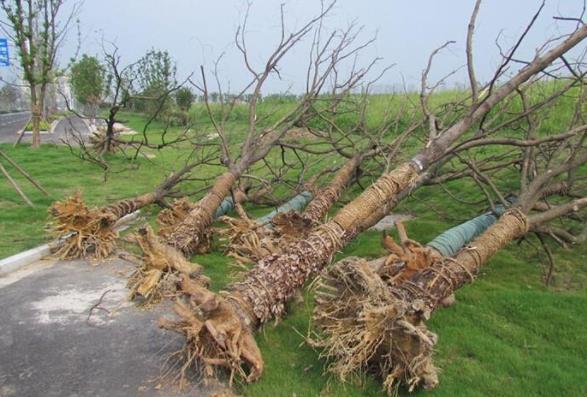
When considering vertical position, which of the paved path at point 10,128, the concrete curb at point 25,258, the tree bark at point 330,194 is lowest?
the paved path at point 10,128

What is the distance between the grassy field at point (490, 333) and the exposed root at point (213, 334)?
0.17 meters

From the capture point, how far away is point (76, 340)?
12.3ft

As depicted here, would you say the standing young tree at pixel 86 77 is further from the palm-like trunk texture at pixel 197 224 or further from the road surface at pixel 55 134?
the palm-like trunk texture at pixel 197 224

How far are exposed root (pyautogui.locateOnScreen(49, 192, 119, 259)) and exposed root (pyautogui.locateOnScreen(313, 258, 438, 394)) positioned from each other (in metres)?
3.25

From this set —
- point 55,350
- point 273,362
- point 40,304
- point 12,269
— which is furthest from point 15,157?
point 273,362

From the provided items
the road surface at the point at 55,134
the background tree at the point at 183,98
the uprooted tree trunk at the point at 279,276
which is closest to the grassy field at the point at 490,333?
the uprooted tree trunk at the point at 279,276

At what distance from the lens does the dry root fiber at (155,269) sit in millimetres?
4492

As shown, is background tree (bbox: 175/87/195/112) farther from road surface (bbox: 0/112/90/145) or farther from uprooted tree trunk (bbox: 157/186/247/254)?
uprooted tree trunk (bbox: 157/186/247/254)

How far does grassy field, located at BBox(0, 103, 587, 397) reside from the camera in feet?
10.3

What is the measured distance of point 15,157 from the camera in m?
13.6

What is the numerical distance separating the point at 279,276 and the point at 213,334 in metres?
0.77

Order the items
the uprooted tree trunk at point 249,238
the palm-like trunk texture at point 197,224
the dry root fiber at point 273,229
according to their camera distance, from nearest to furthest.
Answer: the uprooted tree trunk at point 249,238 < the dry root fiber at point 273,229 < the palm-like trunk texture at point 197,224

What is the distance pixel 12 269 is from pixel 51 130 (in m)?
21.9

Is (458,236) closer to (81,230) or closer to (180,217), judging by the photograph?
(180,217)
